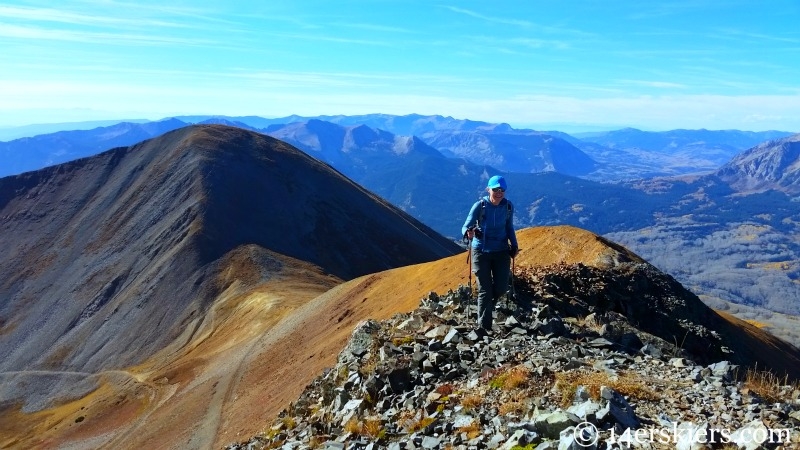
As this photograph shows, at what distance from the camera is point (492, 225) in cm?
1396

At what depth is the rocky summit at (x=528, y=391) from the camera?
8234 millimetres

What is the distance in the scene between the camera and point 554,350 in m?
12.7

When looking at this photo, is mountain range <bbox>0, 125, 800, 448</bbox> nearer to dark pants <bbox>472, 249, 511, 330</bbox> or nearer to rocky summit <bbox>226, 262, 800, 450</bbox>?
rocky summit <bbox>226, 262, 800, 450</bbox>

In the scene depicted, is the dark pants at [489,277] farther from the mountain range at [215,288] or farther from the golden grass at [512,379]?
the golden grass at [512,379]

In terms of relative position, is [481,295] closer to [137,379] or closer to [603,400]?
[603,400]

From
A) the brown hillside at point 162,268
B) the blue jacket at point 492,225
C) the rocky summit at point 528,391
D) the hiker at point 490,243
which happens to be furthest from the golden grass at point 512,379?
the brown hillside at point 162,268

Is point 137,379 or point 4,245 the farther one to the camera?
point 4,245

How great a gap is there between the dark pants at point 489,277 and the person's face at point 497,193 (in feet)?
4.64

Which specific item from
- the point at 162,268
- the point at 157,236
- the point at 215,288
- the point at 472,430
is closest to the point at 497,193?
the point at 472,430

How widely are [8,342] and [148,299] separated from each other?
21.2 meters

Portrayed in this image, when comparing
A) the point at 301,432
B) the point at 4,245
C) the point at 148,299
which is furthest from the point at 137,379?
the point at 4,245
